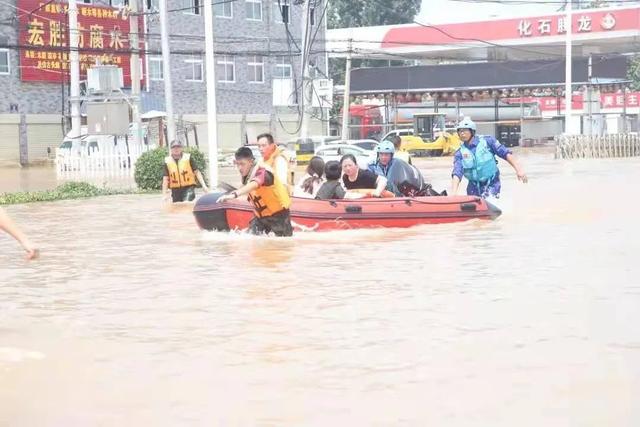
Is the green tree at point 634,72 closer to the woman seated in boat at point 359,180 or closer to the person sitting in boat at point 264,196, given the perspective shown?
the woman seated in boat at point 359,180

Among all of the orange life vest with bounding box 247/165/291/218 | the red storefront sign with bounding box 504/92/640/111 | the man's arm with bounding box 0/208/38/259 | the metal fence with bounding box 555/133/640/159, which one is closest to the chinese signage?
Answer: the red storefront sign with bounding box 504/92/640/111

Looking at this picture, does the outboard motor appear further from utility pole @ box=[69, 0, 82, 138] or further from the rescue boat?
utility pole @ box=[69, 0, 82, 138]

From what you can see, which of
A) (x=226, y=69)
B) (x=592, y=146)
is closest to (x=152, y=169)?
(x=592, y=146)

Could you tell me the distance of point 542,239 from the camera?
15766 millimetres

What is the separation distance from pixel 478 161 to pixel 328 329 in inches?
311

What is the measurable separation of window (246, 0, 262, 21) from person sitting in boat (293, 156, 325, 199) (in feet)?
130

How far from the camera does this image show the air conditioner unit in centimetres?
3544

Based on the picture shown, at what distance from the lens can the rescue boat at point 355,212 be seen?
15.6 m

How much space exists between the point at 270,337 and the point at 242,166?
564 centimetres

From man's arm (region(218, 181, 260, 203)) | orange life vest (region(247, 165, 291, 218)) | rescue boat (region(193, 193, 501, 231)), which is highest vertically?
man's arm (region(218, 181, 260, 203))

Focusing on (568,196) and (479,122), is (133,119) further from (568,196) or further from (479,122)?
(479,122)

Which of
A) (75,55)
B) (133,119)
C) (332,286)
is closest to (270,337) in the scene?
(332,286)

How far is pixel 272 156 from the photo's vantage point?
1389 cm

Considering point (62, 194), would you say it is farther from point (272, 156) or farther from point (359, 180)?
point (272, 156)
